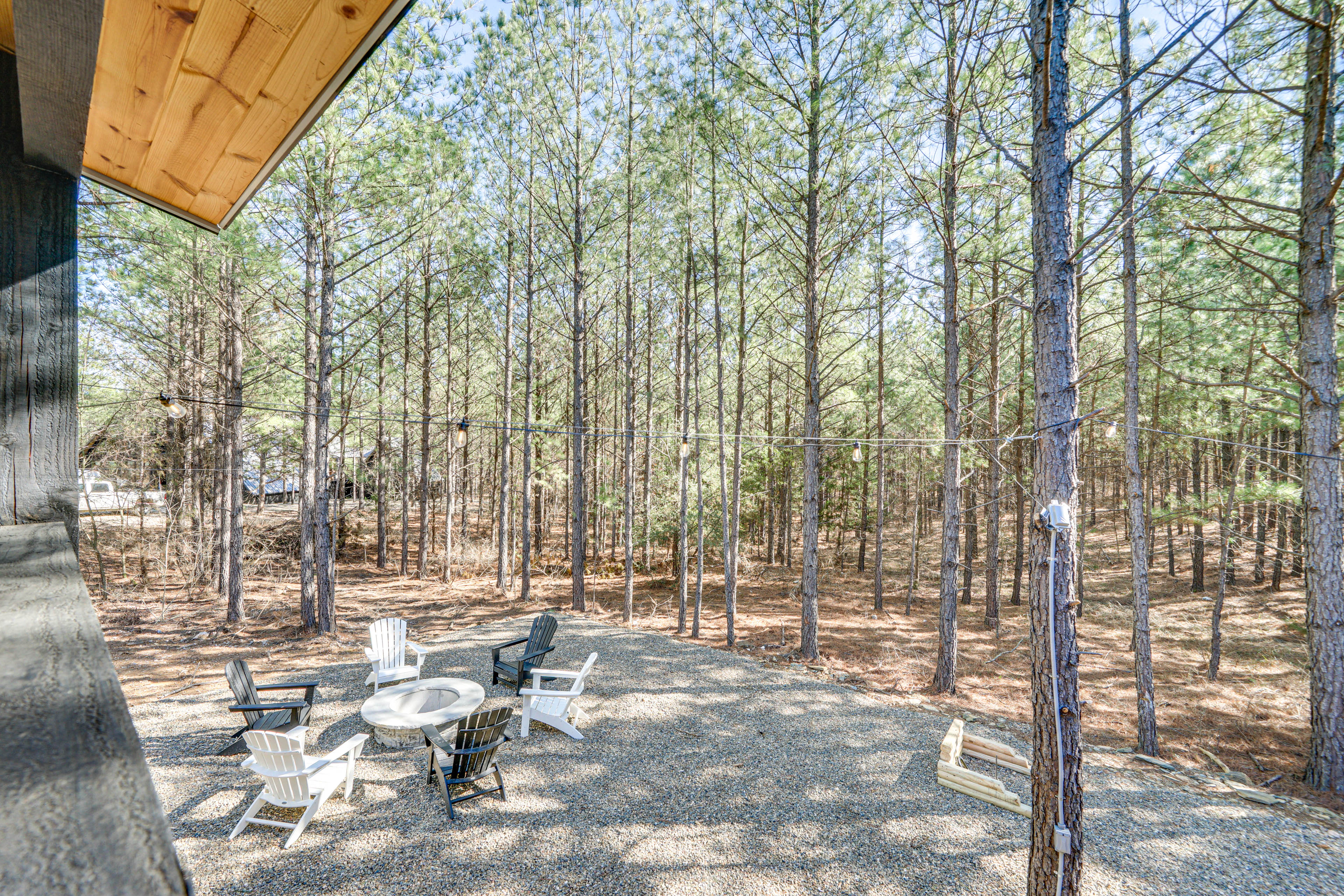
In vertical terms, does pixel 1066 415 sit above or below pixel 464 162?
below

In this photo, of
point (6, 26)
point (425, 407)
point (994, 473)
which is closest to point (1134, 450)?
point (994, 473)

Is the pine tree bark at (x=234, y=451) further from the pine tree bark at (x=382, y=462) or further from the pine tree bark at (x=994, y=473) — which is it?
the pine tree bark at (x=994, y=473)

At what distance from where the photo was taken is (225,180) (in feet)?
5.90

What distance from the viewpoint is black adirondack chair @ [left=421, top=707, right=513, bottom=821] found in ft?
14.3

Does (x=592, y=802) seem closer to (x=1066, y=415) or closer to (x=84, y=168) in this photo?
(x=1066, y=415)

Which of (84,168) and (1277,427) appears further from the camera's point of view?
(1277,427)

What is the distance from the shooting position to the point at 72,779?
285 mm

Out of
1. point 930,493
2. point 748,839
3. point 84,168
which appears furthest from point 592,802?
point 930,493

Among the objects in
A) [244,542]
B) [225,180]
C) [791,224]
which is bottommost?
[244,542]

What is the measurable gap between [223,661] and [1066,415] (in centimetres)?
996

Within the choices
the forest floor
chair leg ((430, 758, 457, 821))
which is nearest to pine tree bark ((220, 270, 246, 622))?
the forest floor

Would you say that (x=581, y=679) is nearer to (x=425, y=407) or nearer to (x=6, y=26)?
(x=6, y=26)

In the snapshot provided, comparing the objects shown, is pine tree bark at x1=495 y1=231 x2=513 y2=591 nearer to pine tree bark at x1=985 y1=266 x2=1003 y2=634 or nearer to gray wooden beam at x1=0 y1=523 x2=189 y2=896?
pine tree bark at x1=985 y1=266 x2=1003 y2=634

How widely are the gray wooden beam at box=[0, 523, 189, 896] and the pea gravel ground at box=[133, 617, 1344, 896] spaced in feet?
13.6
